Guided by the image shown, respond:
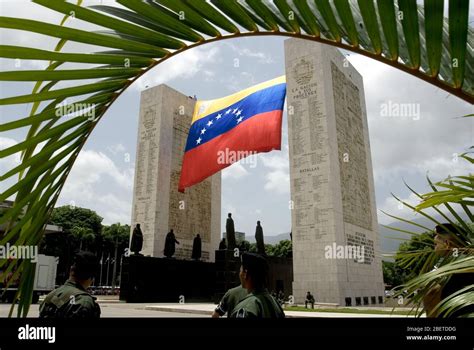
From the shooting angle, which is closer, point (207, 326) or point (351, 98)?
point (207, 326)

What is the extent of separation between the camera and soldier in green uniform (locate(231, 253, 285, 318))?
91.4 inches

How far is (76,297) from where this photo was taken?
2793 millimetres

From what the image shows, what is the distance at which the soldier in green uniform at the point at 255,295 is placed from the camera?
2320 millimetres

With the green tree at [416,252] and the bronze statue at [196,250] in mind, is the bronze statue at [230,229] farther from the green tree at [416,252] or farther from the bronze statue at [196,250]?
the green tree at [416,252]

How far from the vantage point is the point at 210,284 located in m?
26.0

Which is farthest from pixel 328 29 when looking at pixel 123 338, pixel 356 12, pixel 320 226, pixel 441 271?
pixel 320 226

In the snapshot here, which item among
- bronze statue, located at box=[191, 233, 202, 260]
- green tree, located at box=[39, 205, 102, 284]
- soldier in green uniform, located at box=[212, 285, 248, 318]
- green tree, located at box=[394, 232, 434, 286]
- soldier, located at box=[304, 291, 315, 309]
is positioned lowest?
soldier, located at box=[304, 291, 315, 309]

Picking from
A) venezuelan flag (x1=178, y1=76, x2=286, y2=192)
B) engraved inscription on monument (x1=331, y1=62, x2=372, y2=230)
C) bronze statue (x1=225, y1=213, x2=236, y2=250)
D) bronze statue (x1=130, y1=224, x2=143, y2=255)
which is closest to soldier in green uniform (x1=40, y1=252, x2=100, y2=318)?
venezuelan flag (x1=178, y1=76, x2=286, y2=192)

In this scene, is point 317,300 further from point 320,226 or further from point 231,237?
point 231,237

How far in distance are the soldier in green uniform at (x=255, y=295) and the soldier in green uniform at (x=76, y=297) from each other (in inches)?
40.2

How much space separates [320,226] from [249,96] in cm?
679

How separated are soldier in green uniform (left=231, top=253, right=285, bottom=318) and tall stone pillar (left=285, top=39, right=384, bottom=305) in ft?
52.1

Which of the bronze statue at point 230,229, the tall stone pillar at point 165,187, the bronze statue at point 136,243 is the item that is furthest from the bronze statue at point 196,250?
the bronze statue at point 230,229

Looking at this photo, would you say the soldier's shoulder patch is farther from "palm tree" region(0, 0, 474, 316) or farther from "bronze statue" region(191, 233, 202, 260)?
"bronze statue" region(191, 233, 202, 260)
